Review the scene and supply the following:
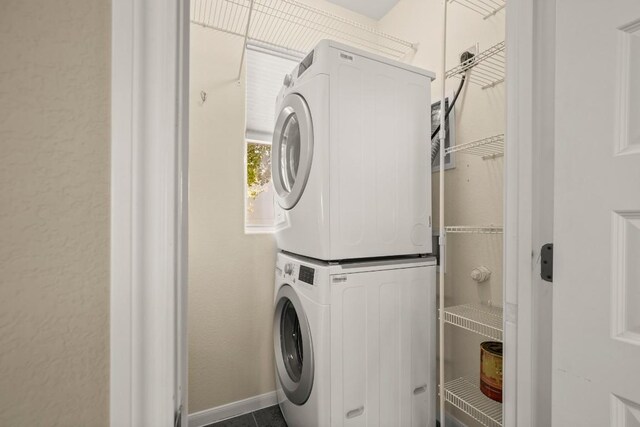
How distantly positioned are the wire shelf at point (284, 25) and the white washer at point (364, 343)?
1.32m

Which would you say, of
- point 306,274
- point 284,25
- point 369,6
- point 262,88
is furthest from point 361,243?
point 369,6

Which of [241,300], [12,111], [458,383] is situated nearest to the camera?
[12,111]

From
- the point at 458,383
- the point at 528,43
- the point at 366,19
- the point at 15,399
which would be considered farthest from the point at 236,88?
the point at 458,383

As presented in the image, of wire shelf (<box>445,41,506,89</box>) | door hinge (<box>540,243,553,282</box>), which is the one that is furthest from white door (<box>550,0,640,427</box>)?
wire shelf (<box>445,41,506,89</box>)

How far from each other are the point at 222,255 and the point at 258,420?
99 cm

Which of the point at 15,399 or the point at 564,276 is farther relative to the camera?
the point at 564,276

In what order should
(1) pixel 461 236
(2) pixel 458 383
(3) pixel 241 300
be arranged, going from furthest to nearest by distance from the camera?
1. (3) pixel 241 300
2. (1) pixel 461 236
3. (2) pixel 458 383

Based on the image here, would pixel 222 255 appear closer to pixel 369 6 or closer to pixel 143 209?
pixel 143 209

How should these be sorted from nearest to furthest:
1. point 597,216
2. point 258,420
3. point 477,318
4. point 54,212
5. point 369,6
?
point 54,212, point 597,216, point 477,318, point 258,420, point 369,6

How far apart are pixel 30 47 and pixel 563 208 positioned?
3.36 ft

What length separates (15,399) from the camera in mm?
330

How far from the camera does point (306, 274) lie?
1377 millimetres

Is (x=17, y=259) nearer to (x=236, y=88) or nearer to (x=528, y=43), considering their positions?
(x=528, y=43)

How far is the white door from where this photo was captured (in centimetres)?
63
